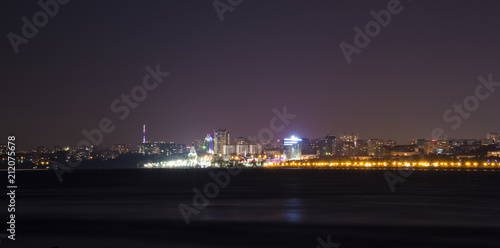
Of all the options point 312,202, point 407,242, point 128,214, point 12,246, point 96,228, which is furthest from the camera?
point 312,202

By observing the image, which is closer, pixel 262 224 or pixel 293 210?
pixel 262 224

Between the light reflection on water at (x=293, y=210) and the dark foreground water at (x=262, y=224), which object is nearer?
the dark foreground water at (x=262, y=224)

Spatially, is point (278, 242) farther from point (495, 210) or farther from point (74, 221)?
point (495, 210)

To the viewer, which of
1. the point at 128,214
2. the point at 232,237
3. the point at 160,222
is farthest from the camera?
the point at 128,214

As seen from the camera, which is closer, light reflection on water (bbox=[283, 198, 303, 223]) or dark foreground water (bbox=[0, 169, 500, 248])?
dark foreground water (bbox=[0, 169, 500, 248])

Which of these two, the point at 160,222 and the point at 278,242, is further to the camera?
the point at 160,222

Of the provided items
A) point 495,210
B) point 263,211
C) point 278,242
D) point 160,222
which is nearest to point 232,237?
point 278,242

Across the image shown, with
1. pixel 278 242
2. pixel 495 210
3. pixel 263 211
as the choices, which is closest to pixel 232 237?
pixel 278 242

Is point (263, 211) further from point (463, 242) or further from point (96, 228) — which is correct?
point (463, 242)

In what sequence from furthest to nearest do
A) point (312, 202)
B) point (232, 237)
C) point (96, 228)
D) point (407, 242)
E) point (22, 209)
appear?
1. point (312, 202)
2. point (22, 209)
3. point (96, 228)
4. point (232, 237)
5. point (407, 242)
